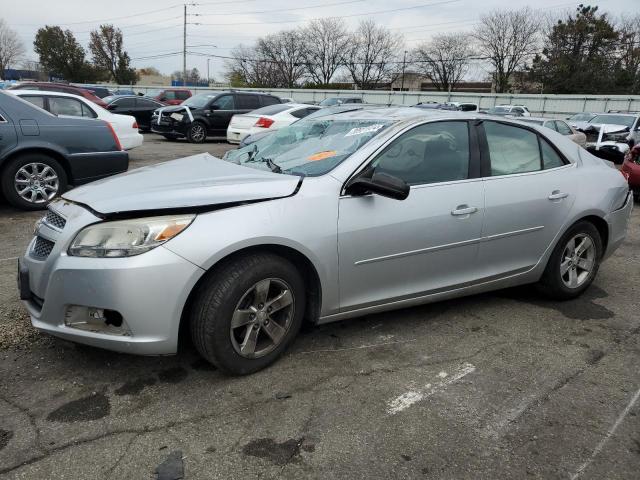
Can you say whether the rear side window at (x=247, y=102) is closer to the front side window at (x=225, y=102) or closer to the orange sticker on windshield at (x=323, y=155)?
the front side window at (x=225, y=102)

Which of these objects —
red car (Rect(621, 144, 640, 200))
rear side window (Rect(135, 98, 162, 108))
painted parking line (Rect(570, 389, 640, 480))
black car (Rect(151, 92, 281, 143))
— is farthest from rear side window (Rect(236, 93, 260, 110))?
painted parking line (Rect(570, 389, 640, 480))

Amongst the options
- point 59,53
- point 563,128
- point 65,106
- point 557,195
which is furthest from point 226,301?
point 59,53

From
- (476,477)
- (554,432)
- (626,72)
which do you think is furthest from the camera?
(626,72)

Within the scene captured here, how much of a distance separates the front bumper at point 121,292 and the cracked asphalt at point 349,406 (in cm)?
33

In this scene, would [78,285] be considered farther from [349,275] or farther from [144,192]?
[349,275]

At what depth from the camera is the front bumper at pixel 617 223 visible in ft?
14.0

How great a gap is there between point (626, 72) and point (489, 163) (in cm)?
5499

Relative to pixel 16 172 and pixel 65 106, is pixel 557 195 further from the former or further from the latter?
pixel 65 106

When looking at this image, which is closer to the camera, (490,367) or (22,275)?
(22,275)

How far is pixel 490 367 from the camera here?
3104 millimetres

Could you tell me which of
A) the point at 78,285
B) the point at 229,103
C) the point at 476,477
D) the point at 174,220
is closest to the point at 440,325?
the point at 476,477

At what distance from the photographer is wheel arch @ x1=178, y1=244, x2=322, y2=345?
105 inches

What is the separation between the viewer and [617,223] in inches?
170

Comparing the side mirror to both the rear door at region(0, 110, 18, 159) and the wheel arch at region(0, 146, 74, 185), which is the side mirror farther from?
the rear door at region(0, 110, 18, 159)
